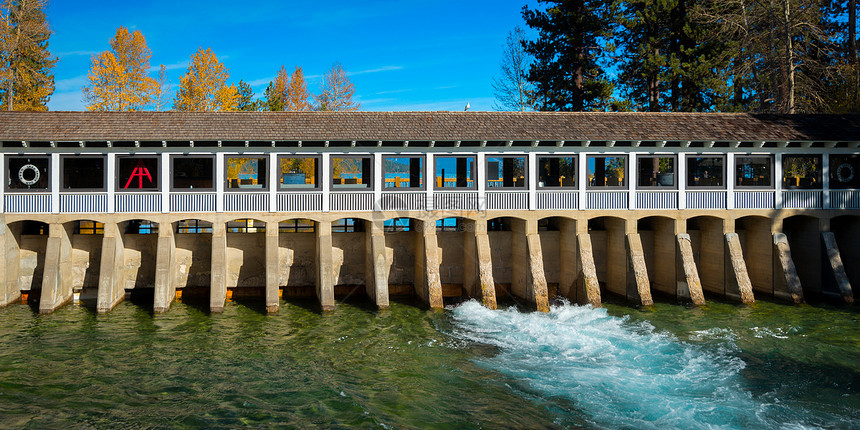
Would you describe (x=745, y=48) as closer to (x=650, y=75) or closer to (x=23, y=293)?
(x=650, y=75)

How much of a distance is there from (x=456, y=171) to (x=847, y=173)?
1679 cm

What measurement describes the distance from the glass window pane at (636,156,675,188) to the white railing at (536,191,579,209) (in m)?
2.94

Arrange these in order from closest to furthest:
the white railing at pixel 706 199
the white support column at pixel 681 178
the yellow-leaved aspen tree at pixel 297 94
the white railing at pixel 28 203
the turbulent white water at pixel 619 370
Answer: the turbulent white water at pixel 619 370, the white railing at pixel 28 203, the white support column at pixel 681 178, the white railing at pixel 706 199, the yellow-leaved aspen tree at pixel 297 94

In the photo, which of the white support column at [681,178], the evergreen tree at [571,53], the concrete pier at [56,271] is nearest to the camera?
the concrete pier at [56,271]

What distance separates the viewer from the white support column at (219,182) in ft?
76.1

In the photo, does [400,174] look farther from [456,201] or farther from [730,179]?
[730,179]

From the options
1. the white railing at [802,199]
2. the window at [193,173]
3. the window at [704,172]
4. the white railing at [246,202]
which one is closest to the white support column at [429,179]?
the white railing at [246,202]

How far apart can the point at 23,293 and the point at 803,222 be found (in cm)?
3261

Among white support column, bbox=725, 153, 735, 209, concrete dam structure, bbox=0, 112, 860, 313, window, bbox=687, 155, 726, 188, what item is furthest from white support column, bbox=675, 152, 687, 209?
white support column, bbox=725, 153, 735, 209

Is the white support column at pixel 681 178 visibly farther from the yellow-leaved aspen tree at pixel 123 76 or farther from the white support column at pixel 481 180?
the yellow-leaved aspen tree at pixel 123 76

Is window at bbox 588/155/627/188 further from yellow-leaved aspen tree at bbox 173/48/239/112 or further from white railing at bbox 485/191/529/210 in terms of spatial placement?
yellow-leaved aspen tree at bbox 173/48/239/112

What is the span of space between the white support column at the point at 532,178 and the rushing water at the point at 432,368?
4506 millimetres

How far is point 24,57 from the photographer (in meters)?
40.1

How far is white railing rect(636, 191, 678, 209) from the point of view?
25.2 meters
